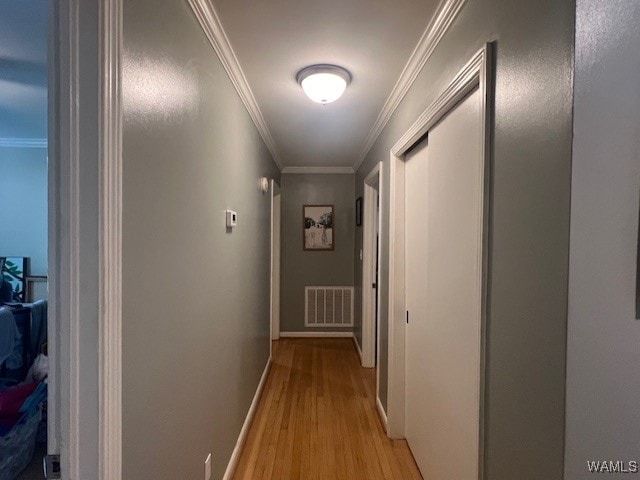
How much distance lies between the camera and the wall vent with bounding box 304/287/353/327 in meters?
4.20

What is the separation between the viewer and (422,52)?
1.46 meters

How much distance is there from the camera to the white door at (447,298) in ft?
3.58

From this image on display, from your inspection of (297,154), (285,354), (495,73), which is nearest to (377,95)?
(495,73)

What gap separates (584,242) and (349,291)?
143 inches

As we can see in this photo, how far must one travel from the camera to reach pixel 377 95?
2021 millimetres

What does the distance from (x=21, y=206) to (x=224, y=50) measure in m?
3.04

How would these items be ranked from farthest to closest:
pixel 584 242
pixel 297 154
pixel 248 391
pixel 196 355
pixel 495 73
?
1. pixel 297 154
2. pixel 248 391
3. pixel 196 355
4. pixel 495 73
5. pixel 584 242

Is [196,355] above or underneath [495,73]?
underneath

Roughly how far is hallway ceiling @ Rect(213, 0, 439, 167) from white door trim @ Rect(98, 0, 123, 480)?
732mm

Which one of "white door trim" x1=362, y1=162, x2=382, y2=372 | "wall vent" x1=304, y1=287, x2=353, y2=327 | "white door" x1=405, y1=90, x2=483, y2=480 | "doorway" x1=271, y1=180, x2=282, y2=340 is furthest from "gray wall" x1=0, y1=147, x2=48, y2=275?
"white door" x1=405, y1=90, x2=483, y2=480

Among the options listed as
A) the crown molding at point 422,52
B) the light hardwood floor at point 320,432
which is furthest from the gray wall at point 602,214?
the light hardwood floor at point 320,432

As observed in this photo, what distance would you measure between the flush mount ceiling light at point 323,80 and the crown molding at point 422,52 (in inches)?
13.4

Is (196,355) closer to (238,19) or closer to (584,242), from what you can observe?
(584,242)

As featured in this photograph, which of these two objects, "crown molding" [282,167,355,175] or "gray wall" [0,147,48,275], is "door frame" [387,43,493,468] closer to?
"crown molding" [282,167,355,175]
